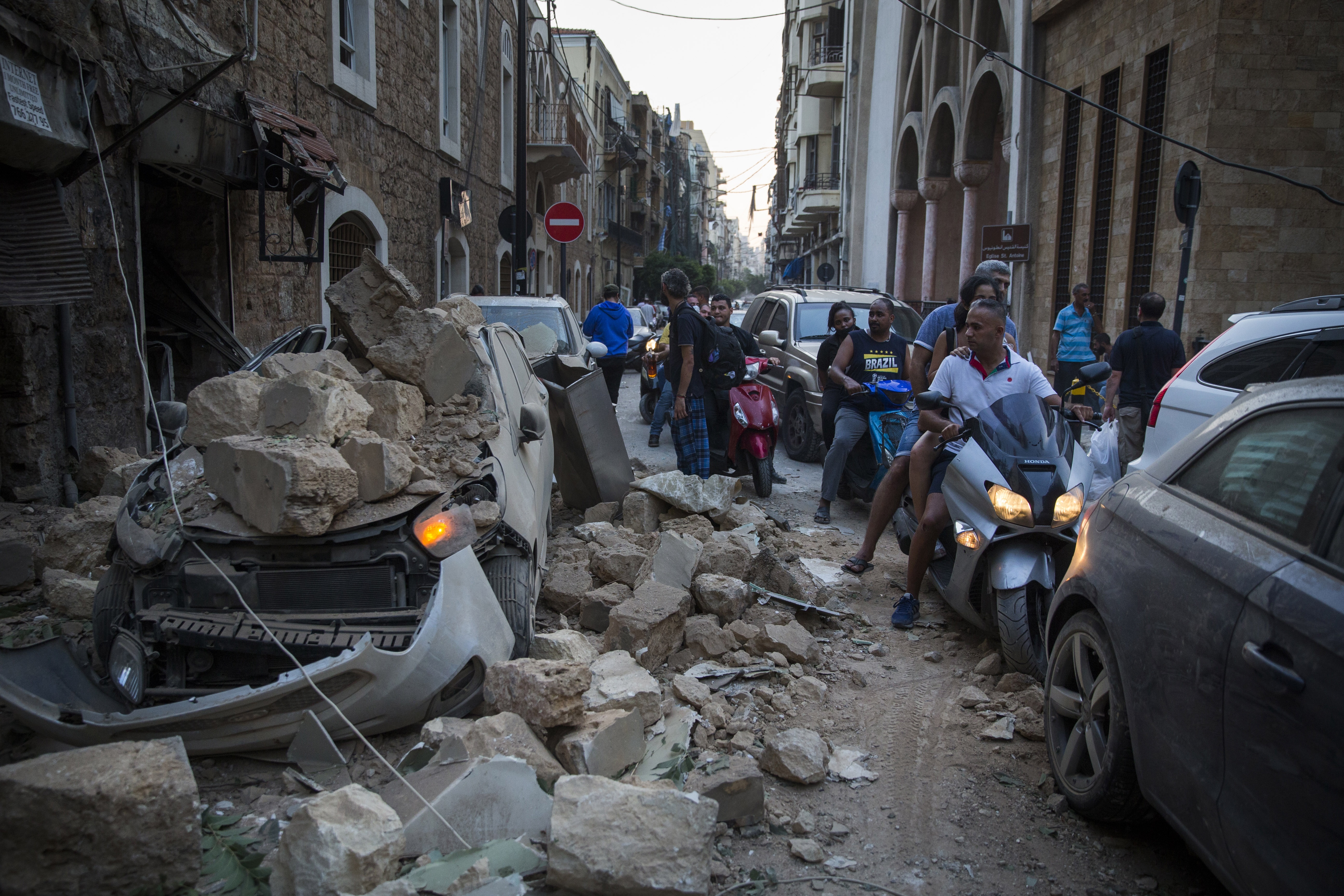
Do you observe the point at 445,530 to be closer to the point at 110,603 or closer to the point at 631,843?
the point at 110,603

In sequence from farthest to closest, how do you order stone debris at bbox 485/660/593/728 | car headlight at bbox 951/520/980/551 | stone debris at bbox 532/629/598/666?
car headlight at bbox 951/520/980/551, stone debris at bbox 532/629/598/666, stone debris at bbox 485/660/593/728

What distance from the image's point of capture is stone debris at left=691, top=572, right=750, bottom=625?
4.77 m

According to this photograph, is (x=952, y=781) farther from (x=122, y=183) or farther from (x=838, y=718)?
(x=122, y=183)

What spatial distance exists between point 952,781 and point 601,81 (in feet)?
175

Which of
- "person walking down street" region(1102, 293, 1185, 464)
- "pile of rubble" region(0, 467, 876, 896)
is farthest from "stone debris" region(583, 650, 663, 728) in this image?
"person walking down street" region(1102, 293, 1185, 464)

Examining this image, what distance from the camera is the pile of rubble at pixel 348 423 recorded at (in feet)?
11.3

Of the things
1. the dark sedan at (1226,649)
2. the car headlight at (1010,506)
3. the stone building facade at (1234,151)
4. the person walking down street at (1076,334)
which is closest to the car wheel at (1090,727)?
the dark sedan at (1226,649)

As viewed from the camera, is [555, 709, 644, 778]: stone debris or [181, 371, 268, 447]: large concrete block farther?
[181, 371, 268, 447]: large concrete block

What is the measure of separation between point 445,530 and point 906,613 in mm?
2704

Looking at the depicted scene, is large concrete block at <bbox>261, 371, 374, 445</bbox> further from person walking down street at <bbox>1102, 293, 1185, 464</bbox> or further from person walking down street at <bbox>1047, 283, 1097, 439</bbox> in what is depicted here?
person walking down street at <bbox>1047, 283, 1097, 439</bbox>

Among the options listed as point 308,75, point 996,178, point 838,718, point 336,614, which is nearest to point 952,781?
point 838,718

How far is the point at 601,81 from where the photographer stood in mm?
51969

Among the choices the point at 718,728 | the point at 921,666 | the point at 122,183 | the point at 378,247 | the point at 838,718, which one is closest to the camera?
the point at 718,728

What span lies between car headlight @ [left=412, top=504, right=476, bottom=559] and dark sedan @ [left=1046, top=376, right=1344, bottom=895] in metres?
2.27
